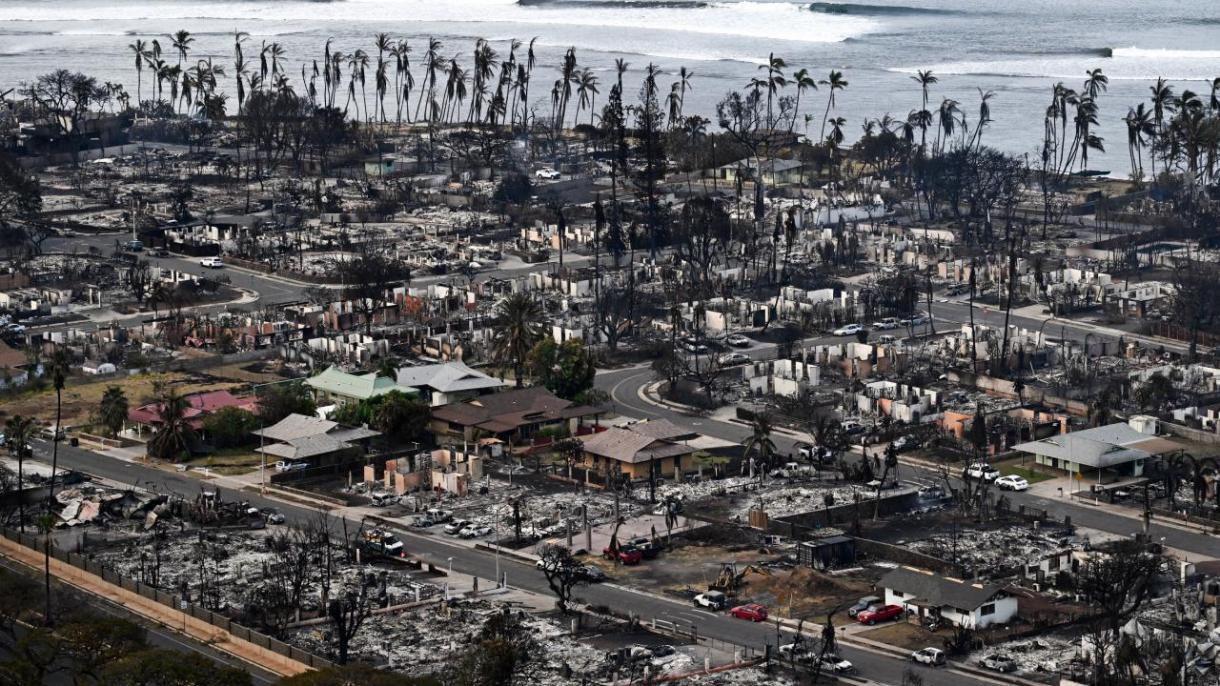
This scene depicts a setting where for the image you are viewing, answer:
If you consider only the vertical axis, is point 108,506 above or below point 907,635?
below

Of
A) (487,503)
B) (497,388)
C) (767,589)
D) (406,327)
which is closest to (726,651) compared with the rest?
(767,589)

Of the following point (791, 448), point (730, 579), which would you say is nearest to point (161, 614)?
point (730, 579)

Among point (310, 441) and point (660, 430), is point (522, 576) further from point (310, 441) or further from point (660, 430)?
point (310, 441)

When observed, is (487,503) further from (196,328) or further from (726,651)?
(196,328)

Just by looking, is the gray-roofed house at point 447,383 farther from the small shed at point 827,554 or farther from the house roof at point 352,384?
the small shed at point 827,554

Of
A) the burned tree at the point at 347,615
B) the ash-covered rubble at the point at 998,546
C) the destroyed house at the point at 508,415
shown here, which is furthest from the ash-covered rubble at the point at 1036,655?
the destroyed house at the point at 508,415

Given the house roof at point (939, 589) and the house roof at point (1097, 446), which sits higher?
the house roof at point (1097, 446)
